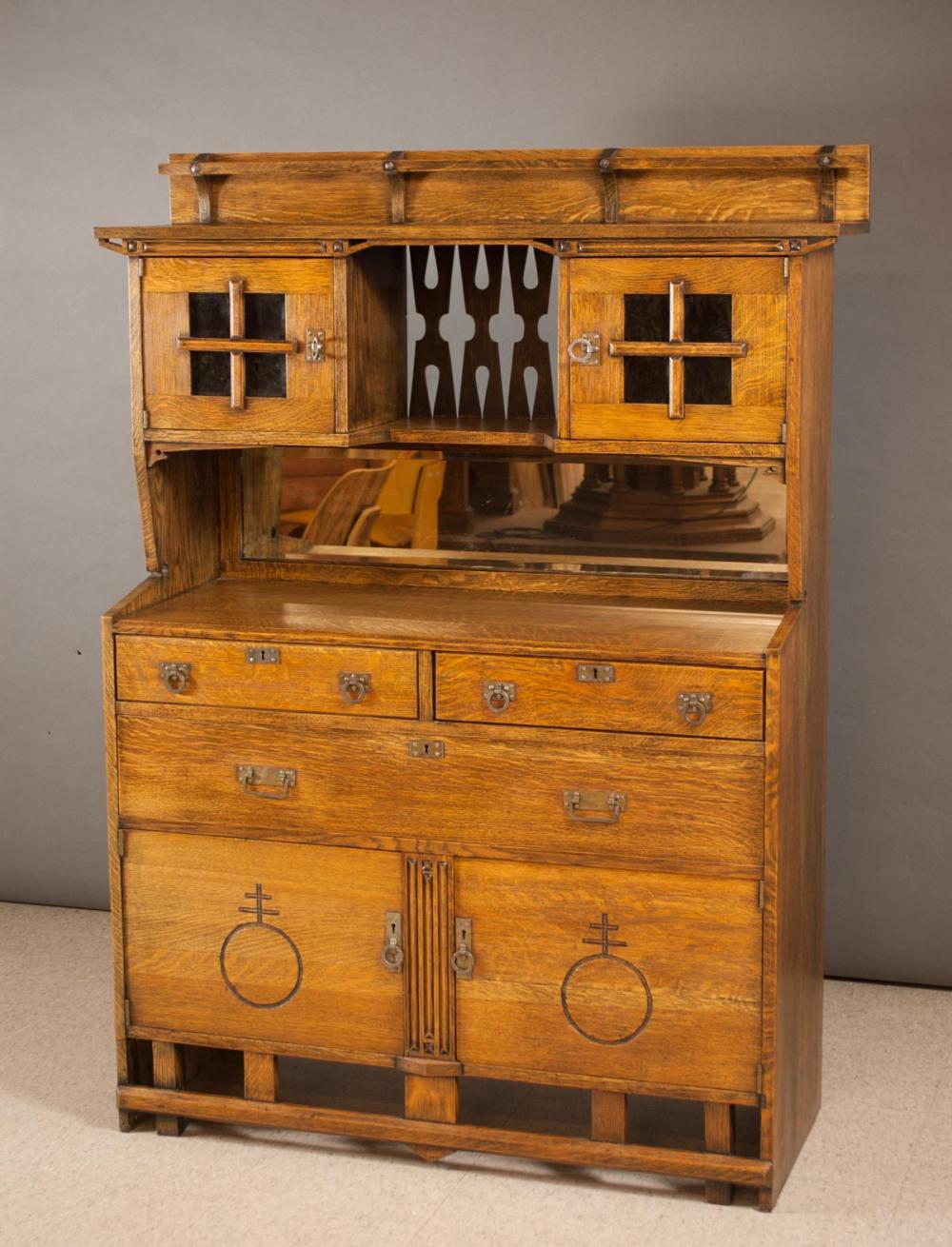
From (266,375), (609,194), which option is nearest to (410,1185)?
(266,375)

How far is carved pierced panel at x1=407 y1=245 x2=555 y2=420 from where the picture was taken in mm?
3533

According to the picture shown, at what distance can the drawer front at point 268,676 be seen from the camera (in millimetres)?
3178

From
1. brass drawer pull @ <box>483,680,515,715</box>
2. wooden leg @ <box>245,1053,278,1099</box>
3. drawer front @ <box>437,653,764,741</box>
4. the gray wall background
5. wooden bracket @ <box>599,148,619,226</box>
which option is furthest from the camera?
the gray wall background

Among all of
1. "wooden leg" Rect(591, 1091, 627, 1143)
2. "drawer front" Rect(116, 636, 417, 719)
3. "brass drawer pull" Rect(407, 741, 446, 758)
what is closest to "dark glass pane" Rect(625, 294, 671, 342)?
"drawer front" Rect(116, 636, 417, 719)

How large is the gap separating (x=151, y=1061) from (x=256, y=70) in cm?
225

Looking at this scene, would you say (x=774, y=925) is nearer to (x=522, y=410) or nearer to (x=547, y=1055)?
(x=547, y=1055)

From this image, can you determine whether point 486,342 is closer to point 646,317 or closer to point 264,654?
point 646,317

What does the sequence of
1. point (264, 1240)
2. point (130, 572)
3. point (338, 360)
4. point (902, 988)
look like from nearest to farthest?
point (264, 1240) < point (338, 360) < point (902, 988) < point (130, 572)

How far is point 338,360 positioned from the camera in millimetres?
3221

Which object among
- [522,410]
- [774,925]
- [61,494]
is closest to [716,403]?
[522,410]

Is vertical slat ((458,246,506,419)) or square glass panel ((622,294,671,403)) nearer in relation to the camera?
square glass panel ((622,294,671,403))

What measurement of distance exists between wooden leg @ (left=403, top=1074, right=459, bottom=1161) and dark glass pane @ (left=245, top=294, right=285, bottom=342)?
1.42 metres

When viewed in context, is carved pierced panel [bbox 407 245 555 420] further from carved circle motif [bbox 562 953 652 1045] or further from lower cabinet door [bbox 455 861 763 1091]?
carved circle motif [bbox 562 953 652 1045]

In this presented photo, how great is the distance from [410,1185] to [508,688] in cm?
94
